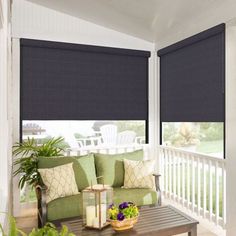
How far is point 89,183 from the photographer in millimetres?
3562

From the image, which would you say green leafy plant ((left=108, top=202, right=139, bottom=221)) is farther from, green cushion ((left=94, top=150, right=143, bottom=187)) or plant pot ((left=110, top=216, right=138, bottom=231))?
green cushion ((left=94, top=150, right=143, bottom=187))

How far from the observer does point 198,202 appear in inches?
149

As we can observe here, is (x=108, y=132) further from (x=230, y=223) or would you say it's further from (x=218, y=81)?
(x=230, y=223)

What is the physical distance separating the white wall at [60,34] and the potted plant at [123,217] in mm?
2248

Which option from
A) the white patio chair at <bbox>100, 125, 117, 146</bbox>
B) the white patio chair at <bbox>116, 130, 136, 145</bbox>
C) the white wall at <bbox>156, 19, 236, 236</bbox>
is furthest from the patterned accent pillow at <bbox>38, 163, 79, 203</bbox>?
the white wall at <bbox>156, 19, 236, 236</bbox>

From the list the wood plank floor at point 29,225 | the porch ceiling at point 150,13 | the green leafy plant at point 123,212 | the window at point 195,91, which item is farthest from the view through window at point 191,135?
the green leafy plant at point 123,212

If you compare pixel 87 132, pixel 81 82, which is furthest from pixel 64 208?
pixel 81 82

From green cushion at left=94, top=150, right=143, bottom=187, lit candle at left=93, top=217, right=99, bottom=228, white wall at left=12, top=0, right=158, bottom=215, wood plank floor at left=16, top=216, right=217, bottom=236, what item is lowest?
wood plank floor at left=16, top=216, right=217, bottom=236

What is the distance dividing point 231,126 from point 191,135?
1.64m

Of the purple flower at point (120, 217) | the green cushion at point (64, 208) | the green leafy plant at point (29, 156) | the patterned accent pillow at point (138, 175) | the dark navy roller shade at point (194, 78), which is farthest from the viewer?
the green leafy plant at point (29, 156)

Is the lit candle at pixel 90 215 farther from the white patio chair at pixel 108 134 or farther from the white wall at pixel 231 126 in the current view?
the white patio chair at pixel 108 134

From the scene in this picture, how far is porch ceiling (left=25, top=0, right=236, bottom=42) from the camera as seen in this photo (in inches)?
130

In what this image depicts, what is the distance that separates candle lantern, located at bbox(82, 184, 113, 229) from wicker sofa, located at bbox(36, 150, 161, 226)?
65 cm

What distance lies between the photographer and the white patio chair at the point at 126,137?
16.0ft
